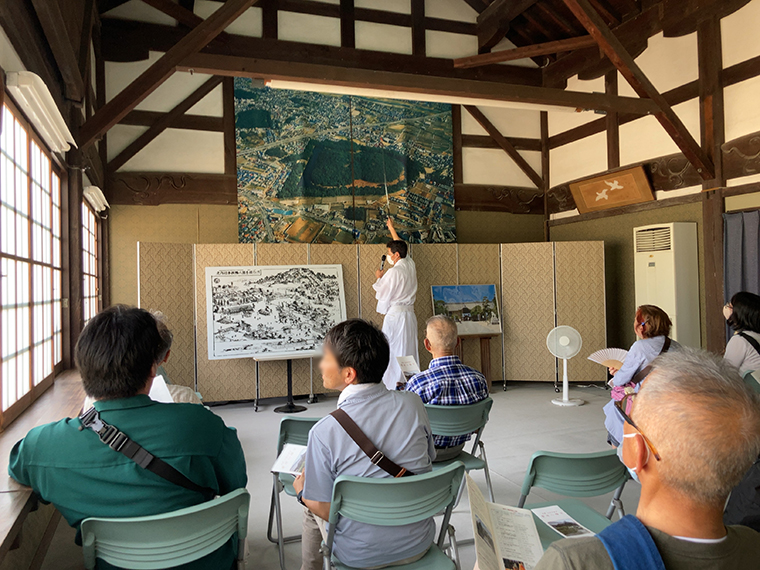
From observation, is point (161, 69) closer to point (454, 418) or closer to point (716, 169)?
point (454, 418)

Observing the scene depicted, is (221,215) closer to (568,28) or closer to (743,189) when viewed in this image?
(568,28)

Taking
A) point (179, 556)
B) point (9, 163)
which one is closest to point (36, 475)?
point (179, 556)

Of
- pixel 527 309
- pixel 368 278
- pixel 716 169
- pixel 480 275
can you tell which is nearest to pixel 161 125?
pixel 368 278

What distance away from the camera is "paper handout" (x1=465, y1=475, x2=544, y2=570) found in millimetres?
1082

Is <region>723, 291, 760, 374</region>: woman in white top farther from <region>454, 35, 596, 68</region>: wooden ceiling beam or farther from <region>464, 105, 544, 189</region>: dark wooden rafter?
<region>464, 105, 544, 189</region>: dark wooden rafter

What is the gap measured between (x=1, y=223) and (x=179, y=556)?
2102 millimetres

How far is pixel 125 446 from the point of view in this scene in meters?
1.46

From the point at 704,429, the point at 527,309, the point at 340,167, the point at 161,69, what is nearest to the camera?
the point at 704,429

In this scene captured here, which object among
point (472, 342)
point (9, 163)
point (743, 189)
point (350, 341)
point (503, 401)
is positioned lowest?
point (503, 401)

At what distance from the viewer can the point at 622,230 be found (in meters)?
7.90

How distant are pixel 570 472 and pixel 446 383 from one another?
97cm

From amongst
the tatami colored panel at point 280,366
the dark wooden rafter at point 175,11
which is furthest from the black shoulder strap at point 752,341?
the dark wooden rafter at point 175,11

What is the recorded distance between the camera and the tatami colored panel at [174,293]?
6.36 metres

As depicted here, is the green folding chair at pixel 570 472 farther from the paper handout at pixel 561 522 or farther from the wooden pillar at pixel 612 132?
the wooden pillar at pixel 612 132
